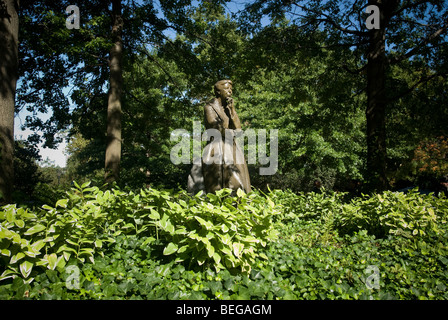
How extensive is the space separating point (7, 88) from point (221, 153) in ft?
12.2

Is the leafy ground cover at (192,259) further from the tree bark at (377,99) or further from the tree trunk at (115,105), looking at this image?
the tree trunk at (115,105)

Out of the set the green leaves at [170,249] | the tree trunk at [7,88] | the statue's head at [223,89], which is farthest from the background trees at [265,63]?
the green leaves at [170,249]

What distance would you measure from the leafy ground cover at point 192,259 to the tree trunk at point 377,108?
3.52 m

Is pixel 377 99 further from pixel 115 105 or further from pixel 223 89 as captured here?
pixel 115 105

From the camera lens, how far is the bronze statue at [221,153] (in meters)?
4.96

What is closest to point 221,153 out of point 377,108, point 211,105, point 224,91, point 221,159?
point 221,159

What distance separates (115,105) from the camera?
8570mm

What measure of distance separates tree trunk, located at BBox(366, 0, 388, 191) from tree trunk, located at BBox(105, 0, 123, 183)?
24.8ft

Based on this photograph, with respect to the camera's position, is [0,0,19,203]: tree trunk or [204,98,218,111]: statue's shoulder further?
[204,98,218,111]: statue's shoulder

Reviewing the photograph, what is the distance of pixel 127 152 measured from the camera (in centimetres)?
2011

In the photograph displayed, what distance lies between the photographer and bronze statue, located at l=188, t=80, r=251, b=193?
4961 mm

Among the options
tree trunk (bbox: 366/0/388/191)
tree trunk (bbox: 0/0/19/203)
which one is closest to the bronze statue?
tree trunk (bbox: 0/0/19/203)

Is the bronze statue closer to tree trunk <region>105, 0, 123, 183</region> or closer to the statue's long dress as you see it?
the statue's long dress
